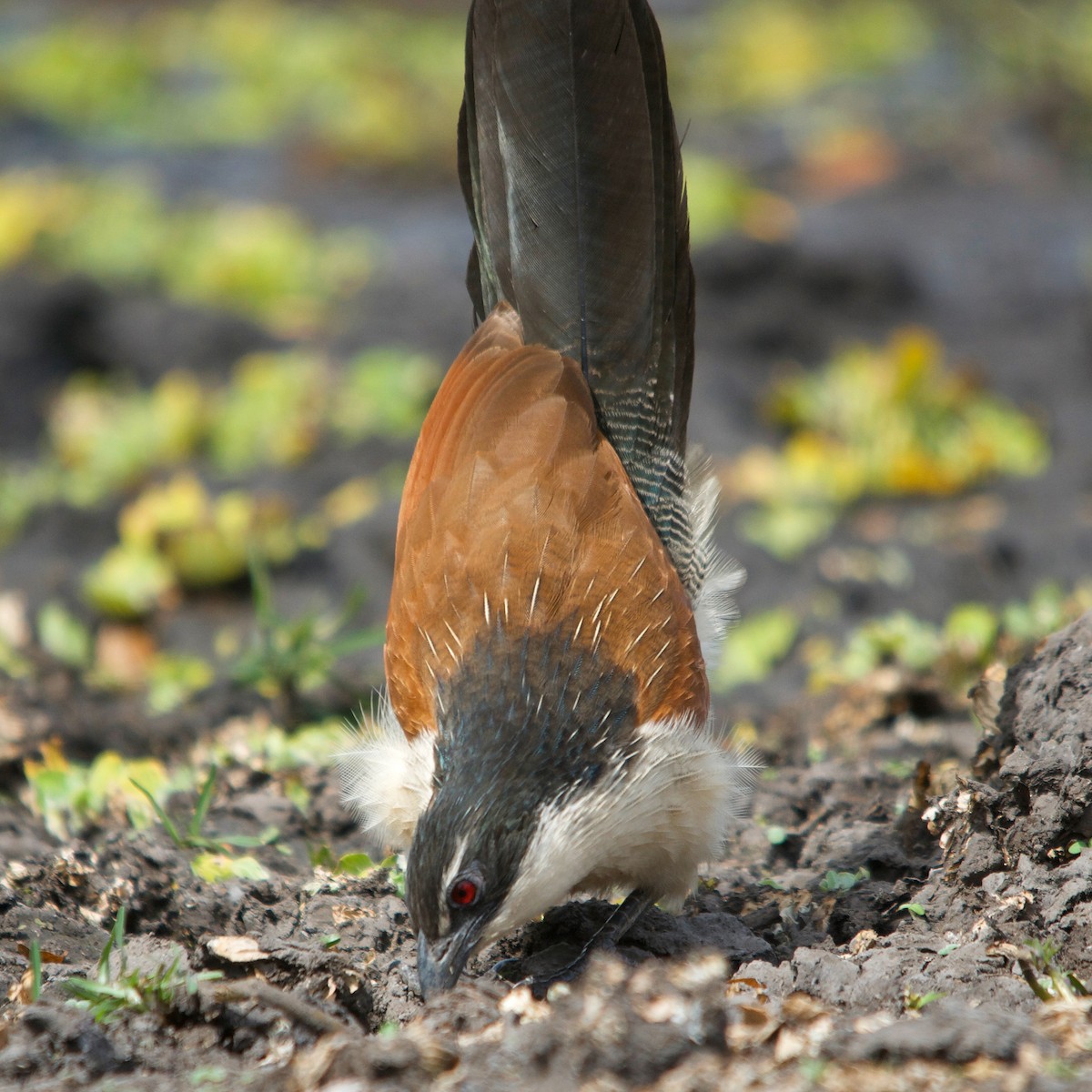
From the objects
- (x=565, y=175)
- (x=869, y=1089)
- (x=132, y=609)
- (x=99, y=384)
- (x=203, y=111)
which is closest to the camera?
(x=869, y=1089)

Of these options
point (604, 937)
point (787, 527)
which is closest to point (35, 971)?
point (604, 937)

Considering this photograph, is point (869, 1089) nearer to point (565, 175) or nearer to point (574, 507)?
point (574, 507)

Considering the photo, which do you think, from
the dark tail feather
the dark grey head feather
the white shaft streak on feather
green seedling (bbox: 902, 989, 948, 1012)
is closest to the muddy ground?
green seedling (bbox: 902, 989, 948, 1012)

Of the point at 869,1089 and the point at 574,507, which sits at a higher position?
the point at 574,507

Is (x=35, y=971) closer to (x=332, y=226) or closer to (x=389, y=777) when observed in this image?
(x=389, y=777)

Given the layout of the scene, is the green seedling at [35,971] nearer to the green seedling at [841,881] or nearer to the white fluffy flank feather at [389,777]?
the white fluffy flank feather at [389,777]

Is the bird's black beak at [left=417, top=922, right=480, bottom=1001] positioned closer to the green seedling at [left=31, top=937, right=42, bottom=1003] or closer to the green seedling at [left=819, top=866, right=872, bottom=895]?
the green seedling at [left=31, top=937, right=42, bottom=1003]

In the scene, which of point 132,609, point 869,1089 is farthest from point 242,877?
point 132,609

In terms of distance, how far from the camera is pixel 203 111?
1341 centimetres

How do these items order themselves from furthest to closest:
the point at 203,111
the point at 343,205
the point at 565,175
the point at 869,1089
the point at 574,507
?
the point at 203,111, the point at 343,205, the point at 565,175, the point at 574,507, the point at 869,1089

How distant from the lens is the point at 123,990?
2736 mm

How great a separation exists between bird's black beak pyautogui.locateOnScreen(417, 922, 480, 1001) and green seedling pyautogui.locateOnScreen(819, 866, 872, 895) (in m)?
1.10

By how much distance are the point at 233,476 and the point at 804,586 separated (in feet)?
10.7

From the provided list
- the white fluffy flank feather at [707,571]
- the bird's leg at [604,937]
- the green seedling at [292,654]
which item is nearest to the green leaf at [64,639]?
the green seedling at [292,654]
